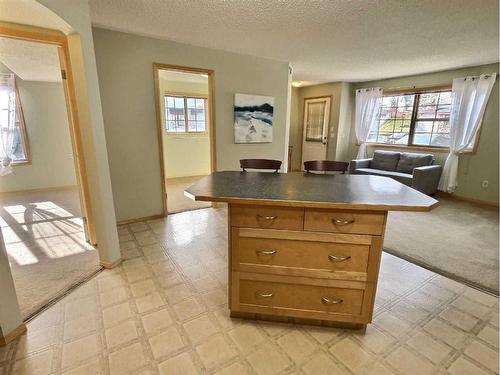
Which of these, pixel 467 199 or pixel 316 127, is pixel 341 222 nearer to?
pixel 467 199

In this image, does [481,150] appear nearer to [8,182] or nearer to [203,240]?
[203,240]

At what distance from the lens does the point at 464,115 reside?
4.51 metres

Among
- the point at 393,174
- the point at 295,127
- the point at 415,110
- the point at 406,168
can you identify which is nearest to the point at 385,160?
the point at 406,168

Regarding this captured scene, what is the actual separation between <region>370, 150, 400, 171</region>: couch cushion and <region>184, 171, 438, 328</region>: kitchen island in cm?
412

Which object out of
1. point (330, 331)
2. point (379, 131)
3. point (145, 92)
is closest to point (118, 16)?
point (145, 92)

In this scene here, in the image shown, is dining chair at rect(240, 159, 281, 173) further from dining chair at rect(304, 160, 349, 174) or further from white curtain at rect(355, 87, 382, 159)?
white curtain at rect(355, 87, 382, 159)

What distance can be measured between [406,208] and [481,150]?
4.63 m

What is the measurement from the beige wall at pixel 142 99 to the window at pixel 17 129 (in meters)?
3.04

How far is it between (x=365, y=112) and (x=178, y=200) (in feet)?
15.6

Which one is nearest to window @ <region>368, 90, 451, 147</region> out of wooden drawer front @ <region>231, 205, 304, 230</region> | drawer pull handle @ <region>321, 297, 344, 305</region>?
drawer pull handle @ <region>321, 297, 344, 305</region>

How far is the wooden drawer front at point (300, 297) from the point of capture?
1.60m

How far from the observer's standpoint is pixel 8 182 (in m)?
4.74

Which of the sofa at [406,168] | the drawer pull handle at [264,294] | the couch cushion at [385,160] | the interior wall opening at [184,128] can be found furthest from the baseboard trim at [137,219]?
the couch cushion at [385,160]

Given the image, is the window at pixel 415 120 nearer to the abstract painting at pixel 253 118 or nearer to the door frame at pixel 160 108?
the abstract painting at pixel 253 118
